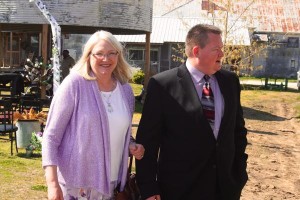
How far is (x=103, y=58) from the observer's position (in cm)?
334

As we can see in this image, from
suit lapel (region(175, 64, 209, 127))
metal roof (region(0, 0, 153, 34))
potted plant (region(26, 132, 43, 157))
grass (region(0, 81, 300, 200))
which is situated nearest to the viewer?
suit lapel (region(175, 64, 209, 127))

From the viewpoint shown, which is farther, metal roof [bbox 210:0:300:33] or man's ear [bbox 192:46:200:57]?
metal roof [bbox 210:0:300:33]

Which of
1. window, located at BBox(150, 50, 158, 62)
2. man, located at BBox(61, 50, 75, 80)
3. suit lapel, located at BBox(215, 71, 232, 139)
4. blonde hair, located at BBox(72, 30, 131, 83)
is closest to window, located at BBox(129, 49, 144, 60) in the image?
window, located at BBox(150, 50, 158, 62)

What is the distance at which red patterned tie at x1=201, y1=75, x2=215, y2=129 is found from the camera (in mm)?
3500

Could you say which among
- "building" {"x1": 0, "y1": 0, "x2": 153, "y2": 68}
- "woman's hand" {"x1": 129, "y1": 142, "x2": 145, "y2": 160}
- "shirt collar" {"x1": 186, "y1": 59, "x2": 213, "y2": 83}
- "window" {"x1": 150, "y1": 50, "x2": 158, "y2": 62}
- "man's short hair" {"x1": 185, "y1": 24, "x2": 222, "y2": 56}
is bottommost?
"window" {"x1": 150, "y1": 50, "x2": 158, "y2": 62}

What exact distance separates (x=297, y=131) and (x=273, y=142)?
276 centimetres

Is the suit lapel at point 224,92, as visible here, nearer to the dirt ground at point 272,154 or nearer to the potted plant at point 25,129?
the dirt ground at point 272,154

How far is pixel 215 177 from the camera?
→ 3512mm

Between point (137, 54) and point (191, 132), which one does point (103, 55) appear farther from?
point (137, 54)

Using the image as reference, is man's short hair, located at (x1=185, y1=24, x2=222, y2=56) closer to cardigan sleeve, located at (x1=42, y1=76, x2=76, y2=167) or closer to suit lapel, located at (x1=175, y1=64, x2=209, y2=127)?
suit lapel, located at (x1=175, y1=64, x2=209, y2=127)

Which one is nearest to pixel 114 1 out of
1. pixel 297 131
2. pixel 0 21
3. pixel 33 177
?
pixel 0 21

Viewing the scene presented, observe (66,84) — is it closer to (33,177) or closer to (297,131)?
(33,177)

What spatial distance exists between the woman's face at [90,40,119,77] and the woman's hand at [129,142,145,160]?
1.52 feet

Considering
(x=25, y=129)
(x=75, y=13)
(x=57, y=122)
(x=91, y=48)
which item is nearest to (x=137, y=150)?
(x=57, y=122)
